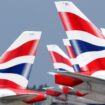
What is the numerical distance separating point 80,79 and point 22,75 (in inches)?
238

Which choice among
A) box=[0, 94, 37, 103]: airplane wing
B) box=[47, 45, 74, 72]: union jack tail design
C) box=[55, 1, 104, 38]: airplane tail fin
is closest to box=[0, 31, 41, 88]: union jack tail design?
box=[0, 94, 37, 103]: airplane wing

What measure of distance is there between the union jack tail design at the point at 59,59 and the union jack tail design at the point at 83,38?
20.3 m

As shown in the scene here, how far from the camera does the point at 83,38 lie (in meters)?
26.6

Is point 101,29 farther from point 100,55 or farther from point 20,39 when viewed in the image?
point 20,39

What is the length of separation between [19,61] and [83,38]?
3.88 metres

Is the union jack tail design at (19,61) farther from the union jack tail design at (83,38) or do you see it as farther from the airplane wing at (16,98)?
the union jack tail design at (83,38)

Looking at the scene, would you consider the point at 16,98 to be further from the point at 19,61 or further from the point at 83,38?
the point at 83,38

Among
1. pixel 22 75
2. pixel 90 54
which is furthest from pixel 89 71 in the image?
pixel 22 75

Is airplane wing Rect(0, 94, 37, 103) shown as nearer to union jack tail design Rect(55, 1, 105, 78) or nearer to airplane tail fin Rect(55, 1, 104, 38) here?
union jack tail design Rect(55, 1, 105, 78)

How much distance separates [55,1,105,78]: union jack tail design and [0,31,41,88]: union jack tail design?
328 centimetres

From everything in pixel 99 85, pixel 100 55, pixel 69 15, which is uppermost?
pixel 69 15

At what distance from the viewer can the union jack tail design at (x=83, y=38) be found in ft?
86.3

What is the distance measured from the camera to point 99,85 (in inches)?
947

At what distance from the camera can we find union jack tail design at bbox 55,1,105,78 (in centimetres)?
2631
